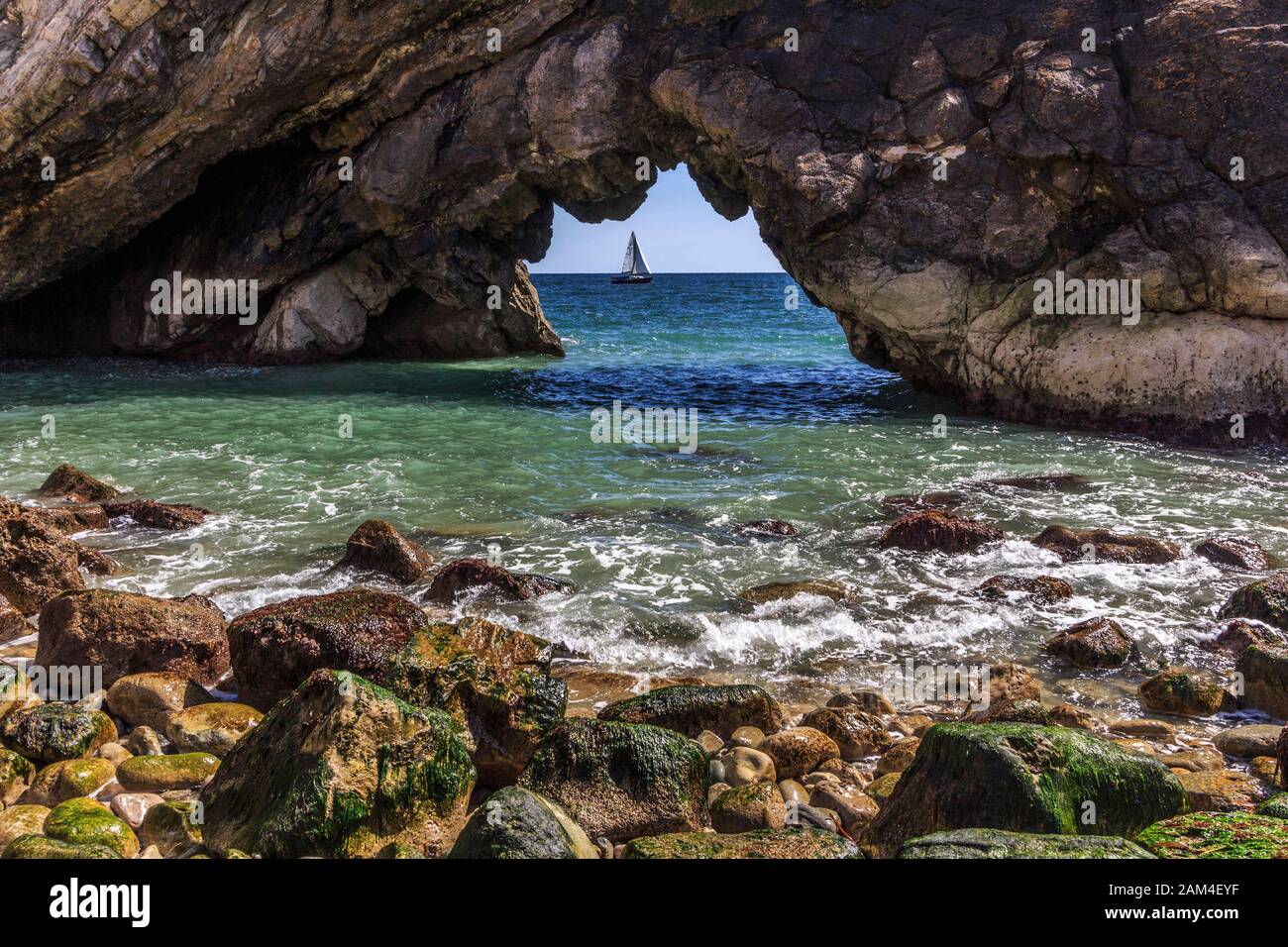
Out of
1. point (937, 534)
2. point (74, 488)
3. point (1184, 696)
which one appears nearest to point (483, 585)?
point (937, 534)

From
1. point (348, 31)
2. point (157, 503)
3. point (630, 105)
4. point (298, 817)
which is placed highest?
point (348, 31)

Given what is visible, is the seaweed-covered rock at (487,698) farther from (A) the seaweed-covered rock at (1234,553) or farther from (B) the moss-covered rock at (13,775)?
(A) the seaweed-covered rock at (1234,553)

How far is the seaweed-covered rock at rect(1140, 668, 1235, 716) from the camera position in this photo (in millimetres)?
6852

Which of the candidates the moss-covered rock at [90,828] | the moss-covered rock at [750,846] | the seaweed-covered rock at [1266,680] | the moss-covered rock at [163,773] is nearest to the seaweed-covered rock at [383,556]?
the moss-covered rock at [163,773]

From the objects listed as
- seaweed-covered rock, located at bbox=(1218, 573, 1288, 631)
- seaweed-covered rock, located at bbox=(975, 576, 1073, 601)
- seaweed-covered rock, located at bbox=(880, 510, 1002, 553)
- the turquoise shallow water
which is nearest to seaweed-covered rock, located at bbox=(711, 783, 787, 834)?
the turquoise shallow water

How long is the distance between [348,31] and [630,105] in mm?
5978

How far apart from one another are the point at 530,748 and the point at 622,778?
83cm

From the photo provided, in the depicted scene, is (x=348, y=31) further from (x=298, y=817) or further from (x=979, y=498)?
(x=298, y=817)

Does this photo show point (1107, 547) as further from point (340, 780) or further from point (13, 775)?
point (13, 775)

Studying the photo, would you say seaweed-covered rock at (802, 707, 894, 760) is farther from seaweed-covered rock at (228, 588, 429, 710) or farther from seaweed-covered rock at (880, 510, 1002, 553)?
seaweed-covered rock at (880, 510, 1002, 553)

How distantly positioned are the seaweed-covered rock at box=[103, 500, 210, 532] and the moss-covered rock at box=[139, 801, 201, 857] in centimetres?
673

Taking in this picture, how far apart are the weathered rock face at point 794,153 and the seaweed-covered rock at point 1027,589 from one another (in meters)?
8.80

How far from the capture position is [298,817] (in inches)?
181

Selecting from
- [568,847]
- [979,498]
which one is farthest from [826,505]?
[568,847]
